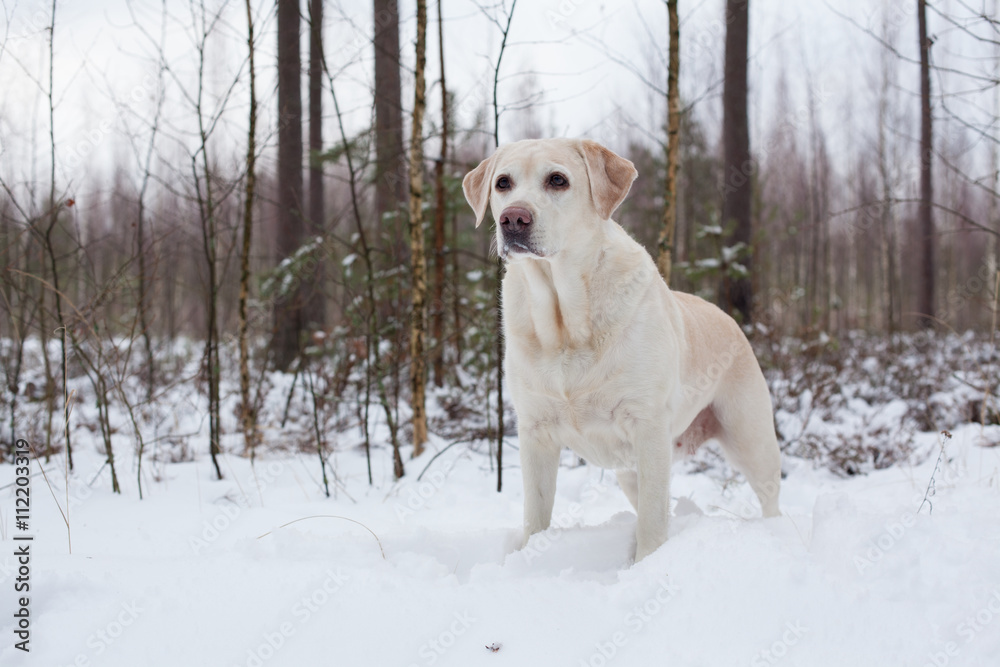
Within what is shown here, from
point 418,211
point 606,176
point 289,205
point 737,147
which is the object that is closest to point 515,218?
point 606,176

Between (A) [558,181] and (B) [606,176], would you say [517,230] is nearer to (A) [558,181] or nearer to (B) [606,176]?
(A) [558,181]

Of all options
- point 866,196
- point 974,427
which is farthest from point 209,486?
point 866,196

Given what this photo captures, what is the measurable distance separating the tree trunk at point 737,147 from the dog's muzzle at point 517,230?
6882 millimetres

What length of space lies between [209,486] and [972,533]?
394 centimetres

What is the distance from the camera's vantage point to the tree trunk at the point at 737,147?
869cm

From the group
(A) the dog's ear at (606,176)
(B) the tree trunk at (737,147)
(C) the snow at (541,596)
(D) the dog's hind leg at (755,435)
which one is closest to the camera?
(C) the snow at (541,596)

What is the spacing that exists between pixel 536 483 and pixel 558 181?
1.28 metres

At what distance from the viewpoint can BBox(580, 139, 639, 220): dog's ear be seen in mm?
2586

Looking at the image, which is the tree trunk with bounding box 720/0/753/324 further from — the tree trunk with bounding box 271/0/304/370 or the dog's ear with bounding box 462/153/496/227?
the dog's ear with bounding box 462/153/496/227

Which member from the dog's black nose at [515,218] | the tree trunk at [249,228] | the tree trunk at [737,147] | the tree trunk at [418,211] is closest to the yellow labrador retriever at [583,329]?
the dog's black nose at [515,218]

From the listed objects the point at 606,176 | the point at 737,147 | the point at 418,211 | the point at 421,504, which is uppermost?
the point at 737,147

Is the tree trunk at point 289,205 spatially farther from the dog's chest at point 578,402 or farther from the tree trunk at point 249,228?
Answer: the dog's chest at point 578,402

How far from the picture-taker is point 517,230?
7.63 ft

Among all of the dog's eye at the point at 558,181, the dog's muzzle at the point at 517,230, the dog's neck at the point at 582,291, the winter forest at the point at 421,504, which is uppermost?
the dog's eye at the point at 558,181
